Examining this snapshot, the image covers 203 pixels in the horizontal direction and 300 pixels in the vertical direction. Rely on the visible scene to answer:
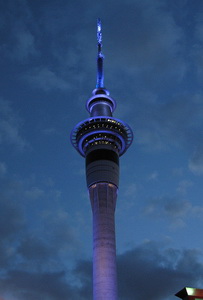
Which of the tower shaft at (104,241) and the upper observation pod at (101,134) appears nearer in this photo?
the tower shaft at (104,241)

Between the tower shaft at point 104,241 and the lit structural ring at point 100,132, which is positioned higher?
the lit structural ring at point 100,132

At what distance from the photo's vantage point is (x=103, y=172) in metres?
104

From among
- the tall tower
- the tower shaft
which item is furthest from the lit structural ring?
the tower shaft

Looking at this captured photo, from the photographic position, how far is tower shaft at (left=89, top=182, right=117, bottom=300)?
89438 mm

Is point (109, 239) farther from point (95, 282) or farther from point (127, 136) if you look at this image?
point (127, 136)

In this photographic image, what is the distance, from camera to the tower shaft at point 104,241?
8944cm

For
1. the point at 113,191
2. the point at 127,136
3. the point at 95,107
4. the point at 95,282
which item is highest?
the point at 95,107

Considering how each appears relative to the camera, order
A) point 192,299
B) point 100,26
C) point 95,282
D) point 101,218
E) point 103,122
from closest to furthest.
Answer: point 192,299 → point 95,282 → point 101,218 → point 103,122 → point 100,26

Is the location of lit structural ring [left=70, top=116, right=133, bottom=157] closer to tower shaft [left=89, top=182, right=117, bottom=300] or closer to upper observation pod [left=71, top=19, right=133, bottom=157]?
upper observation pod [left=71, top=19, right=133, bottom=157]

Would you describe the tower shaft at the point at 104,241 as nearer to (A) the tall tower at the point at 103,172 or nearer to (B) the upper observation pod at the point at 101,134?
(A) the tall tower at the point at 103,172

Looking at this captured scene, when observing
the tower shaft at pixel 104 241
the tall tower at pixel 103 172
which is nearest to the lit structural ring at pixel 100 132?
the tall tower at pixel 103 172

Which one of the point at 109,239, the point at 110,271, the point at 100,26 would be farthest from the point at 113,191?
the point at 100,26

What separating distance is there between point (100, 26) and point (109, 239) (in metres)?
82.6

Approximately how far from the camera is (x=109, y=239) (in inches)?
3743
